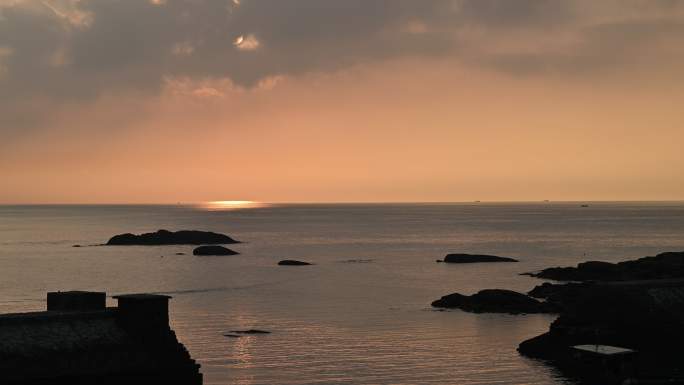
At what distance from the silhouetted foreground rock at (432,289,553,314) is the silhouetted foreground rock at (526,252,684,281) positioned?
2380 cm

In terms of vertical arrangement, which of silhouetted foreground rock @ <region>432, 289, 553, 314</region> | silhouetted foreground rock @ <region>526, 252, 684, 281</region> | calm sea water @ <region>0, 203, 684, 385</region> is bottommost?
calm sea water @ <region>0, 203, 684, 385</region>

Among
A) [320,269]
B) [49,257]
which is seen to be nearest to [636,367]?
[320,269]

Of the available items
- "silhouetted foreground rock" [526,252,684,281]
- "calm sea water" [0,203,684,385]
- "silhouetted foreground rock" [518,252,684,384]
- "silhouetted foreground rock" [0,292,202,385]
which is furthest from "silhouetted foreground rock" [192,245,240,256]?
"silhouetted foreground rock" [0,292,202,385]

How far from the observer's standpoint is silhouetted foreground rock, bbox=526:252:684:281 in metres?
98.6

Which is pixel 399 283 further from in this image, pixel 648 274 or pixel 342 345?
pixel 342 345

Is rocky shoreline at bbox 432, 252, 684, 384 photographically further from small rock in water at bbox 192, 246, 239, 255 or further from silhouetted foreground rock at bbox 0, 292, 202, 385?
small rock in water at bbox 192, 246, 239, 255

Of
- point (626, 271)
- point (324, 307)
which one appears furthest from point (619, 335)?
point (626, 271)

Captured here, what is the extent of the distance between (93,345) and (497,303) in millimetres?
48383

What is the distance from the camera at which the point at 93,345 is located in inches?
1516

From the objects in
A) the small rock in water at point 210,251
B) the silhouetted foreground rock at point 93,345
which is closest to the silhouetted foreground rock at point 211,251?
the small rock in water at point 210,251

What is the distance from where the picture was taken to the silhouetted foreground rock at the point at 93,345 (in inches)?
1449

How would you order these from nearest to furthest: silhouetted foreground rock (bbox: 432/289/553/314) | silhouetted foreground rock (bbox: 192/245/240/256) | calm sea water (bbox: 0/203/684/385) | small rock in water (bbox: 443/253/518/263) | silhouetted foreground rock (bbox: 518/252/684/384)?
silhouetted foreground rock (bbox: 518/252/684/384)
calm sea water (bbox: 0/203/684/385)
silhouetted foreground rock (bbox: 432/289/553/314)
small rock in water (bbox: 443/253/518/263)
silhouetted foreground rock (bbox: 192/245/240/256)

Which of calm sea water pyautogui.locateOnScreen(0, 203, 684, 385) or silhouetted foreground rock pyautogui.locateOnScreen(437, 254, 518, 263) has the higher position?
silhouetted foreground rock pyautogui.locateOnScreen(437, 254, 518, 263)

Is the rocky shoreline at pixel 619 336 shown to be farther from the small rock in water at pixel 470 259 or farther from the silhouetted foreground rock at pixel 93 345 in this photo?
the small rock in water at pixel 470 259
